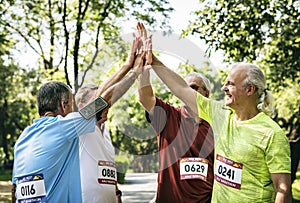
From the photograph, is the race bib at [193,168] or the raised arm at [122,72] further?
the race bib at [193,168]

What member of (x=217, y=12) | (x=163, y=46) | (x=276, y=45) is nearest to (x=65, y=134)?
(x=163, y=46)

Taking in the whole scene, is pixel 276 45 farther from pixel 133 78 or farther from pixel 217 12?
pixel 133 78

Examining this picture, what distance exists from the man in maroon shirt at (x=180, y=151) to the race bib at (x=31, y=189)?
1430 millimetres

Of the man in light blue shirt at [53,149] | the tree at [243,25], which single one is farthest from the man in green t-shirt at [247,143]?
the tree at [243,25]

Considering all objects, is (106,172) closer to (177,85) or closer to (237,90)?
(177,85)

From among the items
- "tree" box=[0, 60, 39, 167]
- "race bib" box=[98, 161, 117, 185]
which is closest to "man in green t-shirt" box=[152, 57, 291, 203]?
"race bib" box=[98, 161, 117, 185]

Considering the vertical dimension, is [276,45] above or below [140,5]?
below

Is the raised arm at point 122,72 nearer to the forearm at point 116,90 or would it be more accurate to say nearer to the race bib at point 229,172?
the forearm at point 116,90

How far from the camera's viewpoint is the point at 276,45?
17359 millimetres

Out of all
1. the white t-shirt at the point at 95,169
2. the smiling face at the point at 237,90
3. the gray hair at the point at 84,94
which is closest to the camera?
the smiling face at the point at 237,90

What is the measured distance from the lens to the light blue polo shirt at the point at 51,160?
4.10 metres

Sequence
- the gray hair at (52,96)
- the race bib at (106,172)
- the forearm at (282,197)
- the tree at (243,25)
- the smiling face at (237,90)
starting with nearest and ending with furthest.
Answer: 1. the forearm at (282,197)
2. the gray hair at (52,96)
3. the smiling face at (237,90)
4. the race bib at (106,172)
5. the tree at (243,25)

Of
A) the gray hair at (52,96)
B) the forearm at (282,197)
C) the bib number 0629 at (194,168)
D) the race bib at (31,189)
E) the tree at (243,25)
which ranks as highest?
the tree at (243,25)

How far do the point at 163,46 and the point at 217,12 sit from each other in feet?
25.5
